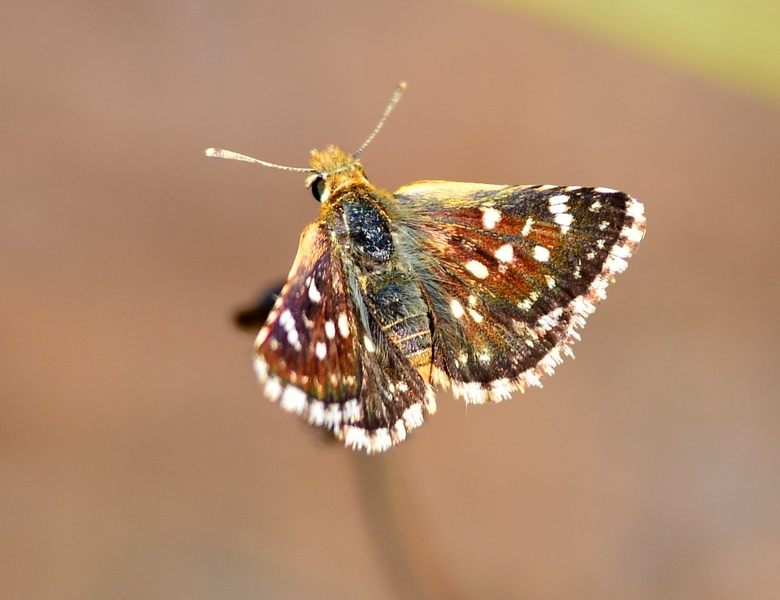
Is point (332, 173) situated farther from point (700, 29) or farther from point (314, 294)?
point (700, 29)

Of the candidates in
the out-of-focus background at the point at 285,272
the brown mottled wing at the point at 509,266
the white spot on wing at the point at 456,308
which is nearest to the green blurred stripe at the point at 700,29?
the out-of-focus background at the point at 285,272

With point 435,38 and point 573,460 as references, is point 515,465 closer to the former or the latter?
point 573,460

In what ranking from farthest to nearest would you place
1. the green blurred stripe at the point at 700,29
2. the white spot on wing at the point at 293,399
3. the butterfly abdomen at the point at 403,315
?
the green blurred stripe at the point at 700,29
the butterfly abdomen at the point at 403,315
the white spot on wing at the point at 293,399

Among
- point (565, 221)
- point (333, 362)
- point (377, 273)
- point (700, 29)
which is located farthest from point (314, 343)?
point (700, 29)

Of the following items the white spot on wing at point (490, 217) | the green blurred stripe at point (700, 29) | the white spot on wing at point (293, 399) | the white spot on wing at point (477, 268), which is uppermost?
the green blurred stripe at point (700, 29)

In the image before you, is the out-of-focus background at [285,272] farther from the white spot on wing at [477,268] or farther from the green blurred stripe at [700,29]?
the white spot on wing at [477,268]

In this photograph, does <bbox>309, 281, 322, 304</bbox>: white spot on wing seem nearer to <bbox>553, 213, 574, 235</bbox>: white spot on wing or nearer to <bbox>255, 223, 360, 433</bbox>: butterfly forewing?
<bbox>255, 223, 360, 433</bbox>: butterfly forewing

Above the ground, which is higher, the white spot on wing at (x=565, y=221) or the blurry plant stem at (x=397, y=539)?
the white spot on wing at (x=565, y=221)
